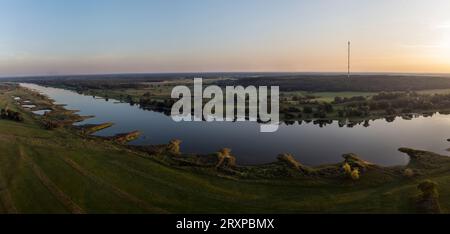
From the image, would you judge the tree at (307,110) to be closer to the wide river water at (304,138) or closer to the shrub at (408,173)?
the wide river water at (304,138)

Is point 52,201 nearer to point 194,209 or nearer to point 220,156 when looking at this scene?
point 194,209

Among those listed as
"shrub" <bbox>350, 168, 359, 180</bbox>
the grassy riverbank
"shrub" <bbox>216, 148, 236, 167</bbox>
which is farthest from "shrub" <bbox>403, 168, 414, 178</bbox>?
"shrub" <bbox>216, 148, 236, 167</bbox>

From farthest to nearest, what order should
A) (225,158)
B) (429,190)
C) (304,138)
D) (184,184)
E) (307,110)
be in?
1. (307,110)
2. (304,138)
3. (225,158)
4. (184,184)
5. (429,190)

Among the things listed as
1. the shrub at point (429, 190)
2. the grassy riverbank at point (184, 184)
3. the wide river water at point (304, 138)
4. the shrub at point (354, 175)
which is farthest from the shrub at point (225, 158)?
the shrub at point (429, 190)

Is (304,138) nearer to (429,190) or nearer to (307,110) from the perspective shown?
(307,110)

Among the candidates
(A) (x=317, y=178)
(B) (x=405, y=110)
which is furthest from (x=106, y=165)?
(B) (x=405, y=110)

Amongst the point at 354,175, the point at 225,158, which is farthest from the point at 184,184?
the point at 354,175

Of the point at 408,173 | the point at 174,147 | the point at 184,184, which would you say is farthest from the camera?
the point at 174,147
